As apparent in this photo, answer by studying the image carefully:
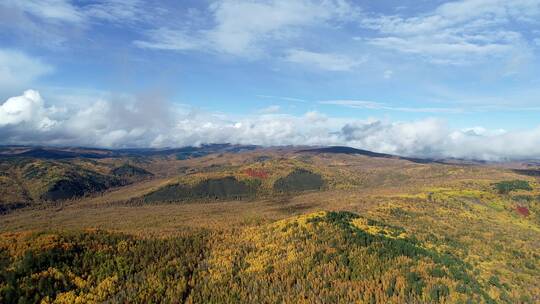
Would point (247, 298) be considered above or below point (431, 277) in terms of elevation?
below

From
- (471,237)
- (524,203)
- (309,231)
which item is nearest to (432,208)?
(471,237)

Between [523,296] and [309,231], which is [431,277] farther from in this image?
[309,231]

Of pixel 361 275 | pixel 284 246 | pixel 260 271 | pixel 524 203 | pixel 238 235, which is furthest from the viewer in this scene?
pixel 524 203

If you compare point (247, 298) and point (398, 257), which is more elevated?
point (398, 257)

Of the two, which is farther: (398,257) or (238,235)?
(238,235)

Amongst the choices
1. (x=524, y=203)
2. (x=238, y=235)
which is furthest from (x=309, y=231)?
(x=524, y=203)

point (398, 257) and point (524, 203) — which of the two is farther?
point (524, 203)

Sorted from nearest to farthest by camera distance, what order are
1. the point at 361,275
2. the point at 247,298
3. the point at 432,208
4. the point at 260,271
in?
the point at 247,298 → the point at 361,275 → the point at 260,271 → the point at 432,208

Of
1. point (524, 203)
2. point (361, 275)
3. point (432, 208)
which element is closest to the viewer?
point (361, 275)

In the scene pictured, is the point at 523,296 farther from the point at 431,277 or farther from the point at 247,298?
the point at 247,298
